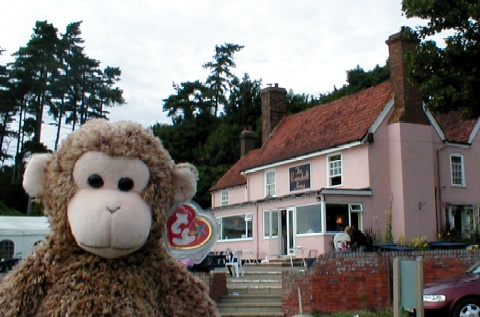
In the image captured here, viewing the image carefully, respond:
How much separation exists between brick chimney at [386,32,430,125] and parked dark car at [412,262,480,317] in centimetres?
1350

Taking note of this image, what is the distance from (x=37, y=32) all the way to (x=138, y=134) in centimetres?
5408

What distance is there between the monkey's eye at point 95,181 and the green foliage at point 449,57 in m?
12.7

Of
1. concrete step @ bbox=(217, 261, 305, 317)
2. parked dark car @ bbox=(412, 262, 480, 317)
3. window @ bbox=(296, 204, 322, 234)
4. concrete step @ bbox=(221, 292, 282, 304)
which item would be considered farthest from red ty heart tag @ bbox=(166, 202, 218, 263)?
window @ bbox=(296, 204, 322, 234)

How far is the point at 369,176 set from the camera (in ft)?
78.3

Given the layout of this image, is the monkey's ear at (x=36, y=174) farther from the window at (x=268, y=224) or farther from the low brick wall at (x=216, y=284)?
the window at (x=268, y=224)

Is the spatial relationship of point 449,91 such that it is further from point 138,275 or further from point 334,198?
point 138,275

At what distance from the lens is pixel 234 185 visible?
32656 mm

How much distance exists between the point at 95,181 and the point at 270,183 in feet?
85.3

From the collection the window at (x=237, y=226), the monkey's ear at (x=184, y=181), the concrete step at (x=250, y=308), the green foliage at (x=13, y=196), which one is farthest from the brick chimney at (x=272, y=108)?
the monkey's ear at (x=184, y=181)

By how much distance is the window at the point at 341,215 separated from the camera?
76.6 ft

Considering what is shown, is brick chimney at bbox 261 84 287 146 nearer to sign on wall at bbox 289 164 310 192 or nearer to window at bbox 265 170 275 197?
window at bbox 265 170 275 197

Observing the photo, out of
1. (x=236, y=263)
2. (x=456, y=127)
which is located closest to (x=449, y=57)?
(x=236, y=263)

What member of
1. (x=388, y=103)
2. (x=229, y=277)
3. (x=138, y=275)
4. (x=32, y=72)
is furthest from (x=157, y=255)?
(x=32, y=72)

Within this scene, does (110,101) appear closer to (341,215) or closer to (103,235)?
(341,215)
